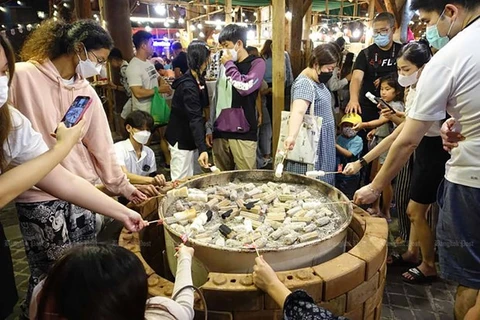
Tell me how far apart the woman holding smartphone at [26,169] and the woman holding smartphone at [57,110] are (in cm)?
7

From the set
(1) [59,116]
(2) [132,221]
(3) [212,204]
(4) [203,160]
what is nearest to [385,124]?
(4) [203,160]

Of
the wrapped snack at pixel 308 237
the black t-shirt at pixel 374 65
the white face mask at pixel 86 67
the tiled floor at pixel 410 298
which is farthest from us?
the black t-shirt at pixel 374 65

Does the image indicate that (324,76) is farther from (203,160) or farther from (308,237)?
(308,237)

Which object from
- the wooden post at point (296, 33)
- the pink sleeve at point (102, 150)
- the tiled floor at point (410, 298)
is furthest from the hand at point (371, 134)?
the wooden post at point (296, 33)

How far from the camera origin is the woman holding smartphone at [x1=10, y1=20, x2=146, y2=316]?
6.82ft

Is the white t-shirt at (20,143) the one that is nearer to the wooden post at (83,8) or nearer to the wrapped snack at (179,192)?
the wrapped snack at (179,192)

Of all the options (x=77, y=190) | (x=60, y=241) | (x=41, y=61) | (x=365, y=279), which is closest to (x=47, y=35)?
(x=41, y=61)

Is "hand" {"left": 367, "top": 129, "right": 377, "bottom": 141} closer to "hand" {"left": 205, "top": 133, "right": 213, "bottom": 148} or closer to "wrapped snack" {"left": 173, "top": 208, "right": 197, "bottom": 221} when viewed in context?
"hand" {"left": 205, "top": 133, "right": 213, "bottom": 148}

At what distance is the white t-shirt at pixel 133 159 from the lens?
371cm

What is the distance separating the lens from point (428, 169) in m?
3.16

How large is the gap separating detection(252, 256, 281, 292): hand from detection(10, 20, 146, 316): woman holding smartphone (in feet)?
3.52

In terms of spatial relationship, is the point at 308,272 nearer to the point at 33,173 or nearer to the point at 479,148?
the point at 479,148

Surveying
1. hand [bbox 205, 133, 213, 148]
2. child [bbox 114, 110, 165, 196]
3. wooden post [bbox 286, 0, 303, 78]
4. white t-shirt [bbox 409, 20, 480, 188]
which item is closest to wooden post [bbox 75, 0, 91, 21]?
wooden post [bbox 286, 0, 303, 78]

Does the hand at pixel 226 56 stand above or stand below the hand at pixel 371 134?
above
